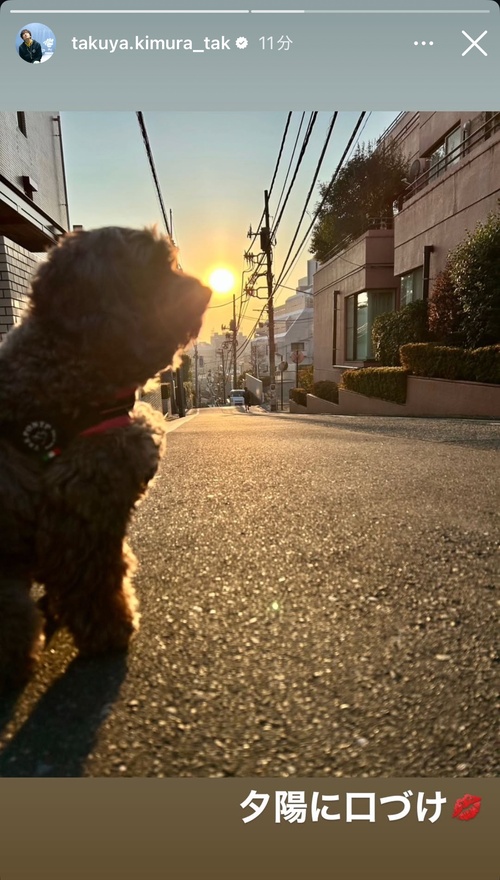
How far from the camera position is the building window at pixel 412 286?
655 inches

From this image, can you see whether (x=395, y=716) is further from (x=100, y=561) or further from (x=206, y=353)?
(x=206, y=353)

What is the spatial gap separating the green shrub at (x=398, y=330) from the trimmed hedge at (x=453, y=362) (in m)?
2.14

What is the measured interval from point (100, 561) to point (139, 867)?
79 centimetres

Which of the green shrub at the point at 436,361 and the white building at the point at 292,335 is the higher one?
the white building at the point at 292,335

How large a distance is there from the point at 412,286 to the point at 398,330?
2703 millimetres

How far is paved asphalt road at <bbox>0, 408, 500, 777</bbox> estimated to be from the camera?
109 cm

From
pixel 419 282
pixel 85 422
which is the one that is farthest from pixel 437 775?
pixel 419 282

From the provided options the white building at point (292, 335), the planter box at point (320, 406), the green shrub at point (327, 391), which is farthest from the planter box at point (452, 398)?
the white building at point (292, 335)

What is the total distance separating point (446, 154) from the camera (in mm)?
15781

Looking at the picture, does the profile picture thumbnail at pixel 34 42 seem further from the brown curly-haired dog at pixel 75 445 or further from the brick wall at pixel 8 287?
the brick wall at pixel 8 287

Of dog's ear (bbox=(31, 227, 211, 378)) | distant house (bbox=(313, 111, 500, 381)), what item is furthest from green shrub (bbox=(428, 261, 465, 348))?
dog's ear (bbox=(31, 227, 211, 378))

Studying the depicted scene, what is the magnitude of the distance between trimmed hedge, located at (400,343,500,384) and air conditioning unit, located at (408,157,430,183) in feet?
31.8

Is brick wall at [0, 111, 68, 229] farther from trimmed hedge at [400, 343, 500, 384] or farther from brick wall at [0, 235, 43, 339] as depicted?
trimmed hedge at [400, 343, 500, 384]

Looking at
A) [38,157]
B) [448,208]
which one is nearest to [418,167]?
[448,208]
